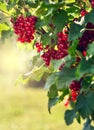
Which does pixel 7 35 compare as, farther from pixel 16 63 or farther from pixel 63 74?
pixel 16 63

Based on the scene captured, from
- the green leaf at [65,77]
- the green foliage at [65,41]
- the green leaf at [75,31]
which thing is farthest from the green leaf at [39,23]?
the green leaf at [65,77]

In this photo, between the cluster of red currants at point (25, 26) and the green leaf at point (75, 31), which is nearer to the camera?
the green leaf at point (75, 31)

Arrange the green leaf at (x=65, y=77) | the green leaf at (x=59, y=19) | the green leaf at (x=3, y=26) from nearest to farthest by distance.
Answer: the green leaf at (x=65, y=77) < the green leaf at (x=59, y=19) < the green leaf at (x=3, y=26)

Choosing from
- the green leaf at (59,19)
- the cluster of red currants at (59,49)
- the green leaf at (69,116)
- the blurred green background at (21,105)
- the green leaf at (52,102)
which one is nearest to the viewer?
the green leaf at (59,19)

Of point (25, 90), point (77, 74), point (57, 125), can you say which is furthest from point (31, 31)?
point (25, 90)

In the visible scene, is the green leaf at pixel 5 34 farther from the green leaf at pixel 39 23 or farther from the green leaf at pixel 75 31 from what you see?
the green leaf at pixel 75 31

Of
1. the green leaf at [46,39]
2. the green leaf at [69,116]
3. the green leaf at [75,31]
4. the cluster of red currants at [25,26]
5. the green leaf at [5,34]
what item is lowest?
the green leaf at [69,116]

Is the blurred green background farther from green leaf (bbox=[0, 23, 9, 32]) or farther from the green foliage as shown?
the green foliage

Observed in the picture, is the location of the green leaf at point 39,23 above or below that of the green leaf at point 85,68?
above
